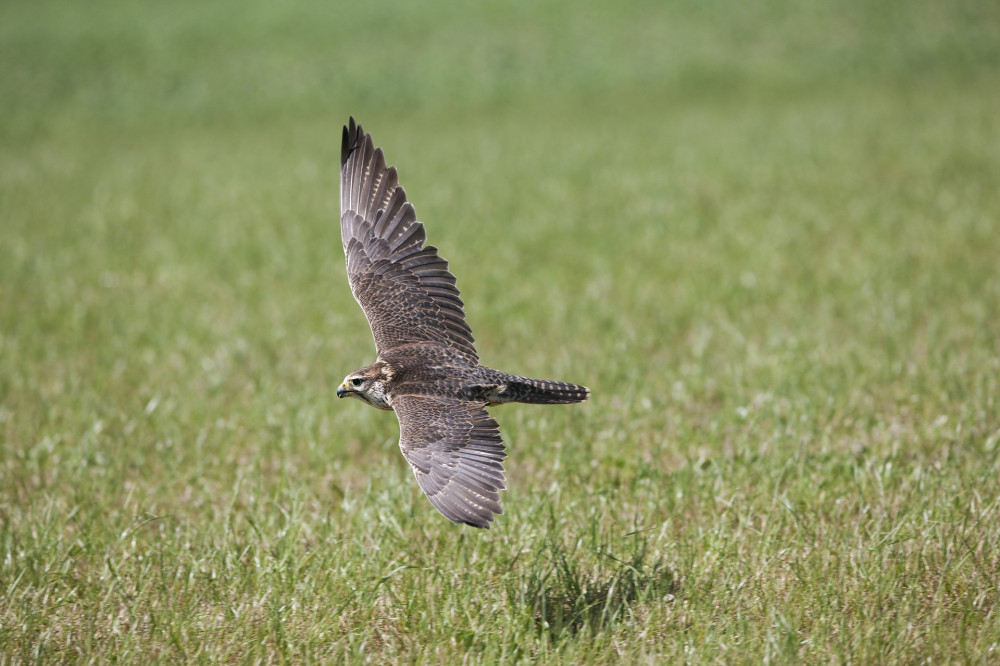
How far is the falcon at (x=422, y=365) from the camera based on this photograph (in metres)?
4.00

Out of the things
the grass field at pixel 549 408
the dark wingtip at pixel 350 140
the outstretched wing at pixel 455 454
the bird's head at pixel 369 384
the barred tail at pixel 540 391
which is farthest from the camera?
the dark wingtip at pixel 350 140

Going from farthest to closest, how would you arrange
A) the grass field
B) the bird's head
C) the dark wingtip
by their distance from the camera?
the dark wingtip
the bird's head
the grass field

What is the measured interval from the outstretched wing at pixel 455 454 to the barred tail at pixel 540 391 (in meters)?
0.20

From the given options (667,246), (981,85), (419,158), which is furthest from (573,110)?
(667,246)

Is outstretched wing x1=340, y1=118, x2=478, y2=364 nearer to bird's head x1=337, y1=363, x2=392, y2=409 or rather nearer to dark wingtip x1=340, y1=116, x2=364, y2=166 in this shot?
dark wingtip x1=340, y1=116, x2=364, y2=166

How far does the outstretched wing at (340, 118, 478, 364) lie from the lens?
5320 mm

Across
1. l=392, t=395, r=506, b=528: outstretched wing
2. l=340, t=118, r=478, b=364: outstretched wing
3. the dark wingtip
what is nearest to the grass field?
l=392, t=395, r=506, b=528: outstretched wing

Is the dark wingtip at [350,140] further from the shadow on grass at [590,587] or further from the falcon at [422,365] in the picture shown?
the shadow on grass at [590,587]

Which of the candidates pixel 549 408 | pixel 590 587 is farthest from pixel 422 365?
pixel 549 408

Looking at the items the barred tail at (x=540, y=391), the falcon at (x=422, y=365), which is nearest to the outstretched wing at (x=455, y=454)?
the falcon at (x=422, y=365)

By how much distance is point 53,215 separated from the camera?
1284 centimetres

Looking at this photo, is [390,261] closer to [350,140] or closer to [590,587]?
[350,140]

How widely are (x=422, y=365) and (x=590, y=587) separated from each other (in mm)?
1407

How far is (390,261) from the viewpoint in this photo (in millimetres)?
5547
